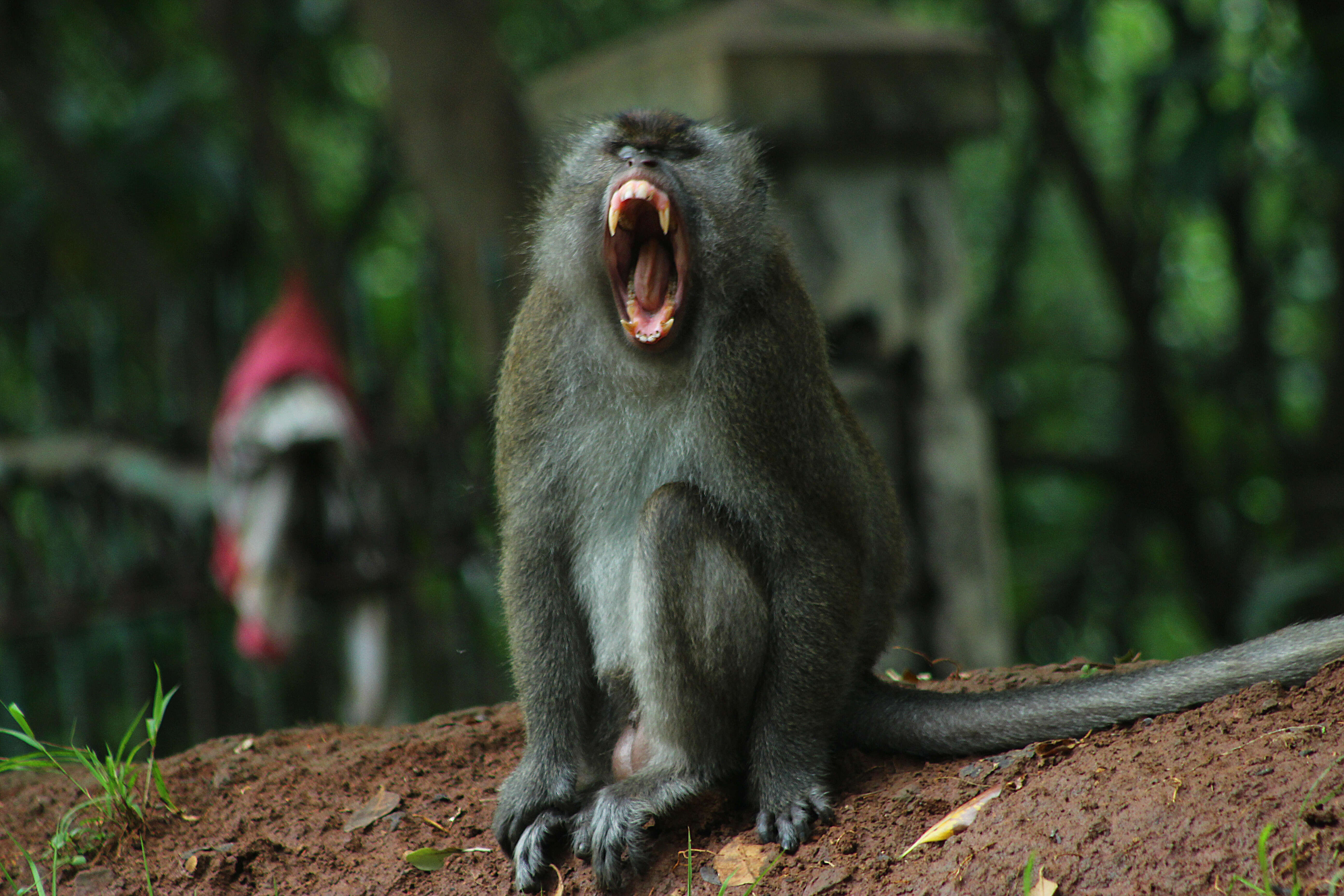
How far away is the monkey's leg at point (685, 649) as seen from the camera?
280 centimetres

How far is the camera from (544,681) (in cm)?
298

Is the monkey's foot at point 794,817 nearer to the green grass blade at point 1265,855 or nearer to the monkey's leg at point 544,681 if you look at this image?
the monkey's leg at point 544,681

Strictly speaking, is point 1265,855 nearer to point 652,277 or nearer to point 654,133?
point 652,277

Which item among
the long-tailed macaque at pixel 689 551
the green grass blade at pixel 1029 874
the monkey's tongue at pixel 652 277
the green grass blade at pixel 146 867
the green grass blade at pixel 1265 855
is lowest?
the green grass blade at pixel 146 867

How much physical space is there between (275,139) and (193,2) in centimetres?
235

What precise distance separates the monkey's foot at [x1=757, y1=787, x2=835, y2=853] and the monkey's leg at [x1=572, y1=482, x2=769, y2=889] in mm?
170

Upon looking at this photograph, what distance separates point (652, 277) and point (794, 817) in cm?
124

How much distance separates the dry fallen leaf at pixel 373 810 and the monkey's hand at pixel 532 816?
0.29 m

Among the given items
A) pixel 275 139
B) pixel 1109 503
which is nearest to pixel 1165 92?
pixel 1109 503

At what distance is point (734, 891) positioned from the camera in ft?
8.59

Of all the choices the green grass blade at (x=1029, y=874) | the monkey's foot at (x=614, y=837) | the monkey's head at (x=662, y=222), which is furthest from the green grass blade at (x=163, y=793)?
the green grass blade at (x=1029, y=874)

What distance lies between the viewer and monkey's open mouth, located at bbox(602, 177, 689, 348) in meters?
2.89

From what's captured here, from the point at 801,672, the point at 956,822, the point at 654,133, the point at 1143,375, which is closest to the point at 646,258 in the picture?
the point at 654,133

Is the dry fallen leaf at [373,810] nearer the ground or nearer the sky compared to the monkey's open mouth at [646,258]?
nearer the ground
